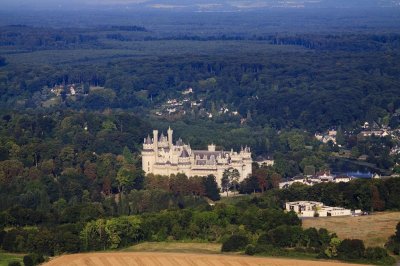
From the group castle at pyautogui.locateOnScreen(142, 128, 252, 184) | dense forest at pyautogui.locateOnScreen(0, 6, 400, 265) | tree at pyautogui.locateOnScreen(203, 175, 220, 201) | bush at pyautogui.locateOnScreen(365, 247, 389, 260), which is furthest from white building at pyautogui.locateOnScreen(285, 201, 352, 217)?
castle at pyautogui.locateOnScreen(142, 128, 252, 184)

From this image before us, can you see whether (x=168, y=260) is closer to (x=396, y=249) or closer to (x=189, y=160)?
(x=396, y=249)

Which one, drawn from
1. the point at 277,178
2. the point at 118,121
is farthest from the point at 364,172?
the point at 118,121

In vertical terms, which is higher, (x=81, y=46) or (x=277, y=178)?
(x=277, y=178)

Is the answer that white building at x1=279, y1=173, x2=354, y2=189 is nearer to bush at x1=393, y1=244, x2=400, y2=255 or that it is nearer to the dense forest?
the dense forest

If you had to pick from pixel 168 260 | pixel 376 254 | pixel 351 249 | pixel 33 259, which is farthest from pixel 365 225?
pixel 33 259

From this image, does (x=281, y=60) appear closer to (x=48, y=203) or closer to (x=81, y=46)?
(x=81, y=46)

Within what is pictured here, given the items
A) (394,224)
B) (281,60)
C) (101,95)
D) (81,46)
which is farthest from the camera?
(81,46)
